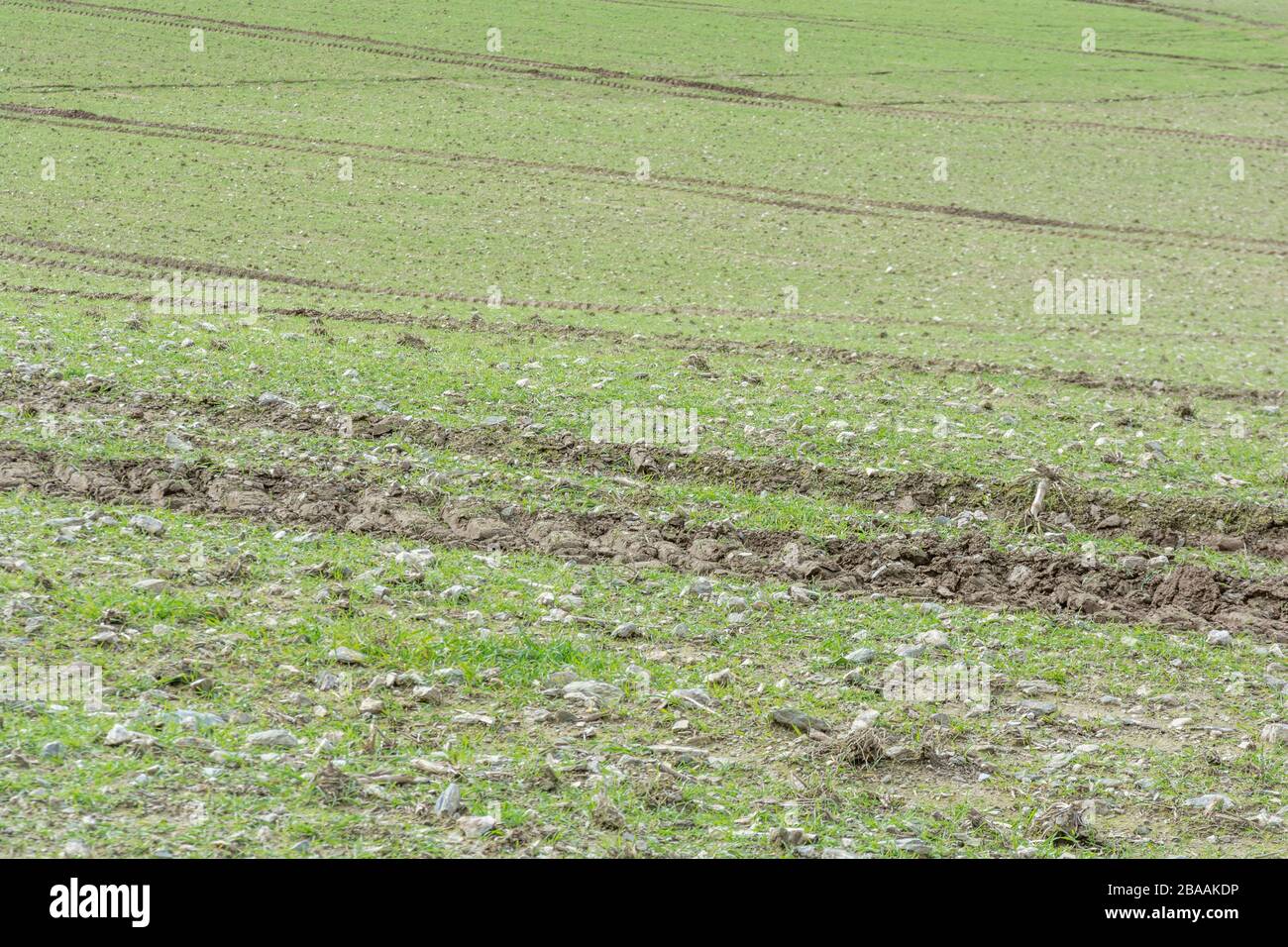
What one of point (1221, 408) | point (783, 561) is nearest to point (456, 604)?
point (783, 561)

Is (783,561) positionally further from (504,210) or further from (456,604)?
(504,210)

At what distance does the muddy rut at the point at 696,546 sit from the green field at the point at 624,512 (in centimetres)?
5

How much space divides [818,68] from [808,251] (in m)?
23.2

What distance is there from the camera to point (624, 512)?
35.8 feet

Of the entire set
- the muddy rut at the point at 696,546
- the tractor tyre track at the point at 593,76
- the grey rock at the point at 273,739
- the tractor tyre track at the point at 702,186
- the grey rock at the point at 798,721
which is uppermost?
the tractor tyre track at the point at 593,76

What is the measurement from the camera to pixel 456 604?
864 cm

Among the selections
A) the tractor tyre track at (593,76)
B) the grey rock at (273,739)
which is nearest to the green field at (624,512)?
the grey rock at (273,739)

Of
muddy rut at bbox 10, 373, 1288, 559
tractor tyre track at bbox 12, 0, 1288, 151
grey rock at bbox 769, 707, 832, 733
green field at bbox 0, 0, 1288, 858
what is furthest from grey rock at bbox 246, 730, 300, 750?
tractor tyre track at bbox 12, 0, 1288, 151

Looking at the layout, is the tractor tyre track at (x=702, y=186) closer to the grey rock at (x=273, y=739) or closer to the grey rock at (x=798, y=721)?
the grey rock at (x=798, y=721)

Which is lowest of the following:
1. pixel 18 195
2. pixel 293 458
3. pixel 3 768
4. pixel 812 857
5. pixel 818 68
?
pixel 812 857

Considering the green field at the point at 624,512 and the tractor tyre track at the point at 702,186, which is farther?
the tractor tyre track at the point at 702,186

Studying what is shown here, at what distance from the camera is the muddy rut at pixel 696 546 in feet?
32.0

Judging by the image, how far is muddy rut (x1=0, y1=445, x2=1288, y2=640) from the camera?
9766mm
